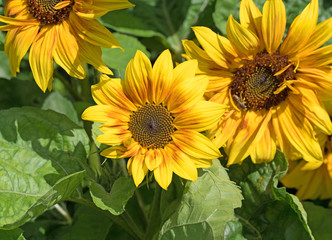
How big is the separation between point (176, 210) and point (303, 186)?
1.91 ft

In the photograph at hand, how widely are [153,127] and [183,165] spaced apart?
125 mm

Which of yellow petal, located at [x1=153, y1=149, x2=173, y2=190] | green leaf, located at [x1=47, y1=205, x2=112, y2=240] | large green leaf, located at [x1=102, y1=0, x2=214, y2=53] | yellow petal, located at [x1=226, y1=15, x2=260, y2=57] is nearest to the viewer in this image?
yellow petal, located at [x1=153, y1=149, x2=173, y2=190]

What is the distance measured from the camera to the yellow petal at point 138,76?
1255 mm

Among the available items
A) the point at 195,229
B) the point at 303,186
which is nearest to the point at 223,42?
the point at 195,229

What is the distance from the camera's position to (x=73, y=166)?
5.00ft

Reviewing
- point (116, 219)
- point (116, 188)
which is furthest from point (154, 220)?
point (116, 188)

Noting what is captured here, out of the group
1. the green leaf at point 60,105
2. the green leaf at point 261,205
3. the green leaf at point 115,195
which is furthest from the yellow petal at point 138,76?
the green leaf at point 60,105

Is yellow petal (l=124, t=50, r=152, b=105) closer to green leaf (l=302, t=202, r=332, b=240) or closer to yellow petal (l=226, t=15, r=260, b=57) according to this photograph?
yellow petal (l=226, t=15, r=260, b=57)

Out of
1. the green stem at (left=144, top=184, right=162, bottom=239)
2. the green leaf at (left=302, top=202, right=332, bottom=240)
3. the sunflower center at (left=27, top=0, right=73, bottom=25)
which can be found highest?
the sunflower center at (left=27, top=0, right=73, bottom=25)

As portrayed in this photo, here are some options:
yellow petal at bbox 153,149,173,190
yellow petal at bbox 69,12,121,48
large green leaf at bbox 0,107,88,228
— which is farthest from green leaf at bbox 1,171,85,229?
yellow petal at bbox 69,12,121,48

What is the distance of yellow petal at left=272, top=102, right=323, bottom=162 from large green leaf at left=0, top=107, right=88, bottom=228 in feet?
1.93

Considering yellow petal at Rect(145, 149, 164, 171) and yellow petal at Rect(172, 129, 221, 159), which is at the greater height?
yellow petal at Rect(172, 129, 221, 159)

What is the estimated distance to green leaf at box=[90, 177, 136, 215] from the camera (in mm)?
1288

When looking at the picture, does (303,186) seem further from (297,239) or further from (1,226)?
(1,226)
